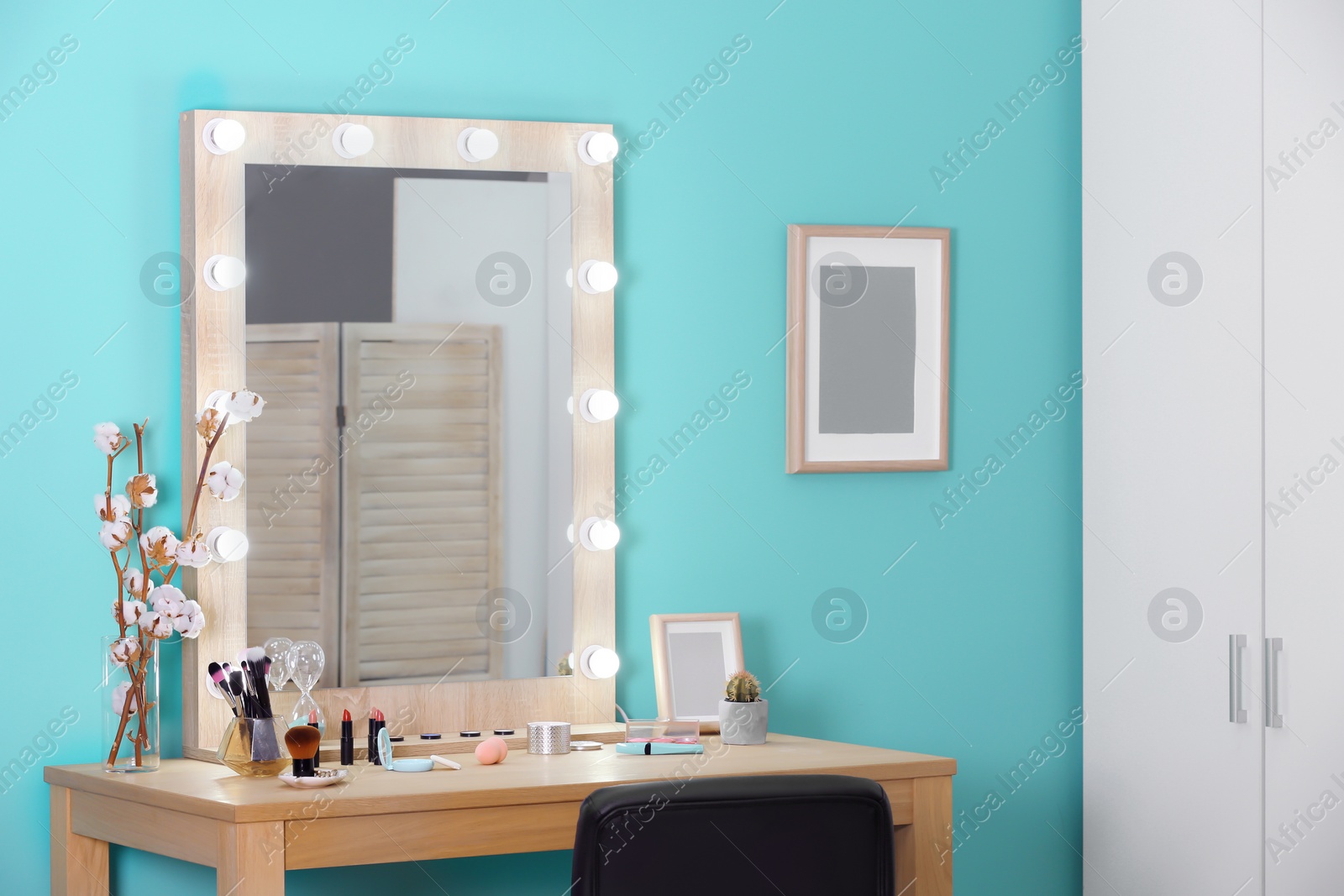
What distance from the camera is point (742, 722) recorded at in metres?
2.46

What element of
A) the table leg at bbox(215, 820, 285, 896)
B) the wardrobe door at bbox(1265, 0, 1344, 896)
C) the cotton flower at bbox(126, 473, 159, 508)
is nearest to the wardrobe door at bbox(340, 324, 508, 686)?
the cotton flower at bbox(126, 473, 159, 508)

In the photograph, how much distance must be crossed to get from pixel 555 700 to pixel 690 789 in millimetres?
922

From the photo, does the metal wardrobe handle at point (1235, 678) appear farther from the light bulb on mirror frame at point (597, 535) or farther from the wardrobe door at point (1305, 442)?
the light bulb on mirror frame at point (597, 535)

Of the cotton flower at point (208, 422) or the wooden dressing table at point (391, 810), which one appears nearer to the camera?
the wooden dressing table at point (391, 810)

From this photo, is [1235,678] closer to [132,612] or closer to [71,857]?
[132,612]

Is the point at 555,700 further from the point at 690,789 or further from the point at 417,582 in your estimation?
the point at 690,789

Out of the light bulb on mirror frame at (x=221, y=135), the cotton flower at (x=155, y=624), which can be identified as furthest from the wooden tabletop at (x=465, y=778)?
the light bulb on mirror frame at (x=221, y=135)

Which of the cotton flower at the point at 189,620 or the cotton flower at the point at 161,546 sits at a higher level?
the cotton flower at the point at 161,546

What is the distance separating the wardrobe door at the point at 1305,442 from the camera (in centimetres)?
236

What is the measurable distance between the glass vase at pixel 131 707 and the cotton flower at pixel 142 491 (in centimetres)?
22

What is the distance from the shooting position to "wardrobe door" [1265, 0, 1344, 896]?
236 centimetres

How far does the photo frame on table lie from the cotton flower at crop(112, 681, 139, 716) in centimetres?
91

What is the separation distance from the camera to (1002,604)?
2.93 meters

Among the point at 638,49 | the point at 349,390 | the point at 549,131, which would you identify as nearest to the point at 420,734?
the point at 349,390
